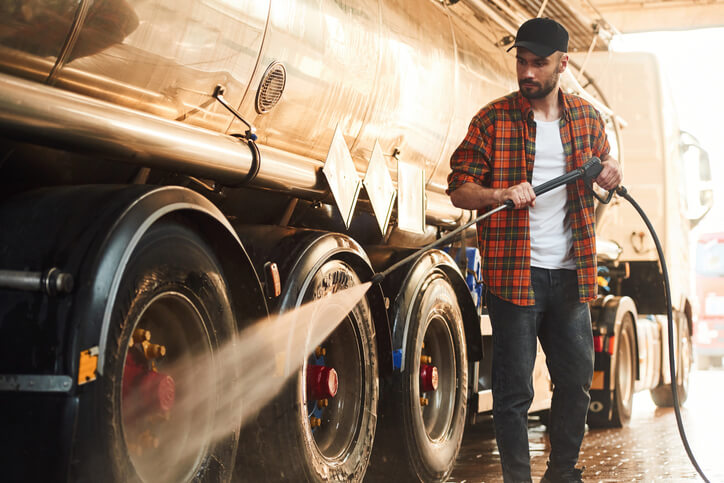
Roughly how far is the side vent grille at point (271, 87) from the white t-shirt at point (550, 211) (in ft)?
4.05

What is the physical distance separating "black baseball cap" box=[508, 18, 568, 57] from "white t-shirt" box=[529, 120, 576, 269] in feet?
1.23

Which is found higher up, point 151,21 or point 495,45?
point 495,45

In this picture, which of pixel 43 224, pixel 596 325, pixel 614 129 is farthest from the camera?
pixel 614 129

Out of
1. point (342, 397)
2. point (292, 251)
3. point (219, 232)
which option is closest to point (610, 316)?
point (342, 397)

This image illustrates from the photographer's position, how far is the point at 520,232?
432cm

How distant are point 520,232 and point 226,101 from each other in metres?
1.49

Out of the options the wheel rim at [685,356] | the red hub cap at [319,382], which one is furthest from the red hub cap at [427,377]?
the wheel rim at [685,356]

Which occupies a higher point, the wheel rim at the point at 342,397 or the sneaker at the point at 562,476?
the wheel rim at the point at 342,397

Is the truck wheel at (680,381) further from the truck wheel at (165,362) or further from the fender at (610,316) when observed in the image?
the truck wheel at (165,362)

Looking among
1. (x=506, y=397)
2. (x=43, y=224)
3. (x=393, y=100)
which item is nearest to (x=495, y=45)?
(x=393, y=100)

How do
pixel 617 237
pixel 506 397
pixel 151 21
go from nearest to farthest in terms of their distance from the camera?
Answer: pixel 151 21 → pixel 506 397 → pixel 617 237

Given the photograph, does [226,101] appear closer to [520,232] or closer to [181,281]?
[181,281]

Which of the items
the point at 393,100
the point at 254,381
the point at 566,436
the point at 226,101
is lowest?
the point at 566,436

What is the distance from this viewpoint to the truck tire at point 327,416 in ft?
12.1
